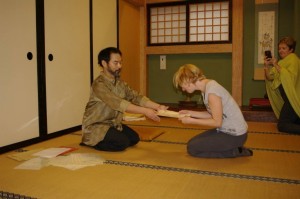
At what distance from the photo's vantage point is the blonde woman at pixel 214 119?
8.04ft

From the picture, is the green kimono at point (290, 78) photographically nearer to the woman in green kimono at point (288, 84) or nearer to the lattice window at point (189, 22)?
the woman in green kimono at point (288, 84)

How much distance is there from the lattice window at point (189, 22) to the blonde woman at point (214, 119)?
10.9 feet

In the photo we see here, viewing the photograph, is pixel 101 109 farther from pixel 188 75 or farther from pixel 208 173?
pixel 208 173

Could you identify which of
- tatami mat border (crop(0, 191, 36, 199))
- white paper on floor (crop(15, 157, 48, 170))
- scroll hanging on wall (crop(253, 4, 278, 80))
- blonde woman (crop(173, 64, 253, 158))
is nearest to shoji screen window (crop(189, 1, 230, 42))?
scroll hanging on wall (crop(253, 4, 278, 80))

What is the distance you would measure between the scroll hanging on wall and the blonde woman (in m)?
3.18

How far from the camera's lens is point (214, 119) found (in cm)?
245

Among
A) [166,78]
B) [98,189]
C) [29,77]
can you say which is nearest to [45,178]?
[98,189]

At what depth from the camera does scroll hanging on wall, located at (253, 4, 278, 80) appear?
5.37 m

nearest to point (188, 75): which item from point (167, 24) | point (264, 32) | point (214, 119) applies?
point (214, 119)

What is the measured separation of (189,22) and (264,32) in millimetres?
1324

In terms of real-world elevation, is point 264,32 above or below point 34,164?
above

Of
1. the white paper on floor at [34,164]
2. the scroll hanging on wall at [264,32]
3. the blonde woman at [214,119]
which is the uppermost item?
the scroll hanging on wall at [264,32]

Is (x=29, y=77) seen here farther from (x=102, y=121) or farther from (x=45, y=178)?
(x=45, y=178)

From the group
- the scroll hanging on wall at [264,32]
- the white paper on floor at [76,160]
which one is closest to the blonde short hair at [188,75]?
the white paper on floor at [76,160]
